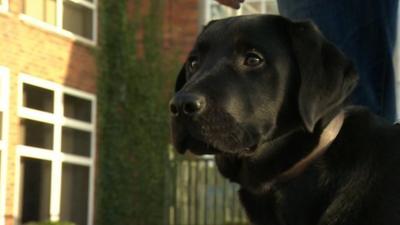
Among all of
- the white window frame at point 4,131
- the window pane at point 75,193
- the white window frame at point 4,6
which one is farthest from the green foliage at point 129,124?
the white window frame at point 4,6

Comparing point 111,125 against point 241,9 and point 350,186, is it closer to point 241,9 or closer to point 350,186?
point 241,9

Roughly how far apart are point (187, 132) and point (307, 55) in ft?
1.65

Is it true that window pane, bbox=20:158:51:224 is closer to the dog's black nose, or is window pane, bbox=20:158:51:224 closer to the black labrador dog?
the black labrador dog

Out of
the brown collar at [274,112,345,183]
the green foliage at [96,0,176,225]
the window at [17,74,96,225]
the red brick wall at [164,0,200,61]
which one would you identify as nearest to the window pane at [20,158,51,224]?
the window at [17,74,96,225]

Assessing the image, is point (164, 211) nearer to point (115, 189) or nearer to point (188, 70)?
point (115, 189)

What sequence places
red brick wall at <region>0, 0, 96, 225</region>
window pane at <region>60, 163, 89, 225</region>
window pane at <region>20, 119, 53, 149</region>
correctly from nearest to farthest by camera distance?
Result: red brick wall at <region>0, 0, 96, 225</region> → window pane at <region>20, 119, 53, 149</region> → window pane at <region>60, 163, 89, 225</region>

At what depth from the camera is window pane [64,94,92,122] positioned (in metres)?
15.7

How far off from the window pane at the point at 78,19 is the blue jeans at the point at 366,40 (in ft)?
39.2

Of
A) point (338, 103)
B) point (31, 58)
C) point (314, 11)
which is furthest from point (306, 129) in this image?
point (31, 58)

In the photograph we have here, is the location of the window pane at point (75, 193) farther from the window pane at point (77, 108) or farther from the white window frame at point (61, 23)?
the white window frame at point (61, 23)

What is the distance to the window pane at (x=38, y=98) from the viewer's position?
47.5 feet

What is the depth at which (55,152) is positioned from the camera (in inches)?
589

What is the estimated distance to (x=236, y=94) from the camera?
3.12m

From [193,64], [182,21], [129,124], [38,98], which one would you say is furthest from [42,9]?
[193,64]
